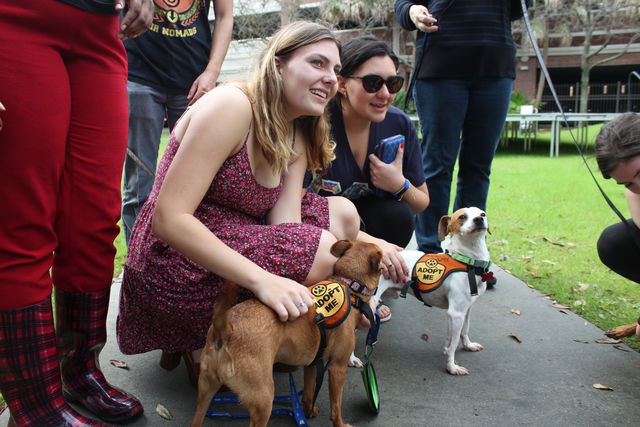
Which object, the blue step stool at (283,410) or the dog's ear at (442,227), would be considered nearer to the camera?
the blue step stool at (283,410)

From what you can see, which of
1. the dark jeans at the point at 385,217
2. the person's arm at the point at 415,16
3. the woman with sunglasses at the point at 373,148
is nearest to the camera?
the woman with sunglasses at the point at 373,148

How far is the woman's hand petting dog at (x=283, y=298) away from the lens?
1825 mm

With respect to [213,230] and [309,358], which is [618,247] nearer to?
[309,358]

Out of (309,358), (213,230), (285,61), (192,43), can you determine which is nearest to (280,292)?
(309,358)

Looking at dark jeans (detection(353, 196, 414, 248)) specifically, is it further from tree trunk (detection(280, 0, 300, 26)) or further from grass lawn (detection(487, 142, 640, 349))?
tree trunk (detection(280, 0, 300, 26))

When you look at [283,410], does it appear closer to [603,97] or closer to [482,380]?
[482,380]

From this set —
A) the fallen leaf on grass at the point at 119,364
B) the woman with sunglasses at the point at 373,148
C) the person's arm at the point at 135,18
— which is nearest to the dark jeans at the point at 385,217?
the woman with sunglasses at the point at 373,148

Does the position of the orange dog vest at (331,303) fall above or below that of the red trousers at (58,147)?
below

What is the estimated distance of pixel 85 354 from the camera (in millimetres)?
2064

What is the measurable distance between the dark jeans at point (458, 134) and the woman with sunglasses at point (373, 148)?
17.3 inches

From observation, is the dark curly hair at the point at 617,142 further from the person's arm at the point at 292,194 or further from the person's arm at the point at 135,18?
the person's arm at the point at 135,18

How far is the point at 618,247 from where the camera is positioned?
2828 mm

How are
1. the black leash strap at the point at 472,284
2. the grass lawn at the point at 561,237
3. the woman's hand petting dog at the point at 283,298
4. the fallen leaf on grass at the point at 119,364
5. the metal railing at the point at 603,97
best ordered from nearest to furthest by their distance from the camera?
1. the woman's hand petting dog at the point at 283,298
2. the fallen leaf on grass at the point at 119,364
3. the black leash strap at the point at 472,284
4. the grass lawn at the point at 561,237
5. the metal railing at the point at 603,97

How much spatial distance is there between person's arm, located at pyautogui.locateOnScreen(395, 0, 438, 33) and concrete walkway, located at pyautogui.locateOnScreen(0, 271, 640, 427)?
1944mm
